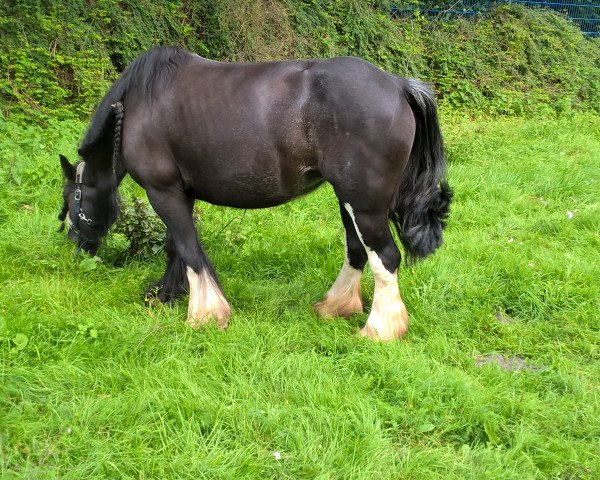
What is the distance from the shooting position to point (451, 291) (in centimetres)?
430

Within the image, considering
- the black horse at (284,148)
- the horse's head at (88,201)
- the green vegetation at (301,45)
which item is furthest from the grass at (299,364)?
the green vegetation at (301,45)

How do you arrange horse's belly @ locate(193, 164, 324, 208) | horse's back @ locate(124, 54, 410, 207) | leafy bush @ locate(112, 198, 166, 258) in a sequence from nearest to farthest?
horse's back @ locate(124, 54, 410, 207) → horse's belly @ locate(193, 164, 324, 208) → leafy bush @ locate(112, 198, 166, 258)

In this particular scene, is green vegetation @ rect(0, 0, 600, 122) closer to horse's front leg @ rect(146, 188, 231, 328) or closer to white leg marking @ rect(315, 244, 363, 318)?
horse's front leg @ rect(146, 188, 231, 328)

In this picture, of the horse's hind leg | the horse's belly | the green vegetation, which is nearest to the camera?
the horse's belly

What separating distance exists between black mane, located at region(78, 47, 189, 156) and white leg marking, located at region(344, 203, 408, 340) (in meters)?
1.59

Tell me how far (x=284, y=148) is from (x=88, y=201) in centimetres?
156

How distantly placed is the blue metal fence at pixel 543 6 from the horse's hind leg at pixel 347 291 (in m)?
9.10

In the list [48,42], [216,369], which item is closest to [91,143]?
[216,369]

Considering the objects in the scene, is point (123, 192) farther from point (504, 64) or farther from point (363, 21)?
point (504, 64)

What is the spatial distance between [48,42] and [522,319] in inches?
269

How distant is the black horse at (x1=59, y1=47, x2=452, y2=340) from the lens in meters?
3.50

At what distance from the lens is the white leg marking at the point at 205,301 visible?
3.84 m

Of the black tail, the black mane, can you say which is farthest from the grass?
the black mane

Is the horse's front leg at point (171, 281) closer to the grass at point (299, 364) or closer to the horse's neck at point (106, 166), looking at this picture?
the grass at point (299, 364)
